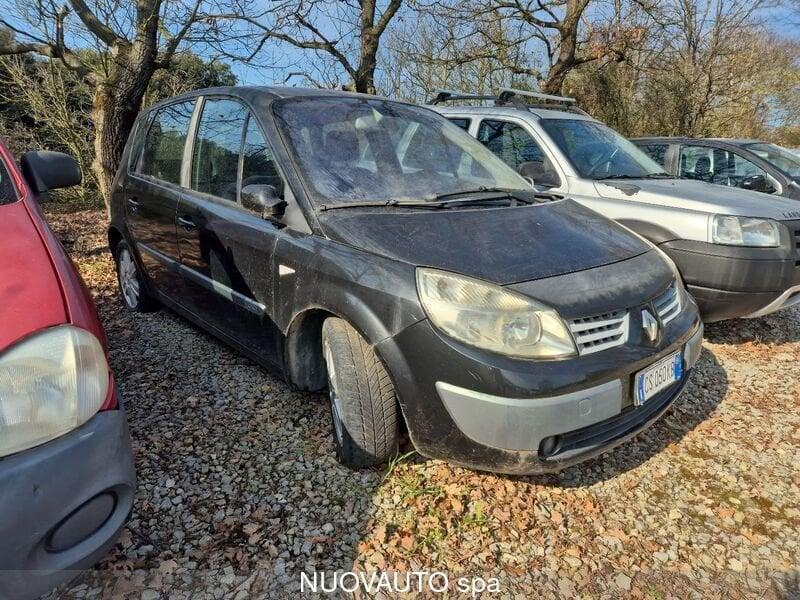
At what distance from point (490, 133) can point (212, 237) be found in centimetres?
298

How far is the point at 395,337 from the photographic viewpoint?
210cm

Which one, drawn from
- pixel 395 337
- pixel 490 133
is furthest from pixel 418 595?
pixel 490 133

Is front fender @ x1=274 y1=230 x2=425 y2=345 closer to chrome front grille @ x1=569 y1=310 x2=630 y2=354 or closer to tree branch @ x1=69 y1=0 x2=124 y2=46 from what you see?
chrome front grille @ x1=569 y1=310 x2=630 y2=354

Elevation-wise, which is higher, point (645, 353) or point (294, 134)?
point (294, 134)

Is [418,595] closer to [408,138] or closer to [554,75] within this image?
[408,138]

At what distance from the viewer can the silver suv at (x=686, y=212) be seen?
11.9 feet

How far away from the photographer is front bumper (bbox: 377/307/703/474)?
1960 millimetres

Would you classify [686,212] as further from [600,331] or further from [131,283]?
[131,283]

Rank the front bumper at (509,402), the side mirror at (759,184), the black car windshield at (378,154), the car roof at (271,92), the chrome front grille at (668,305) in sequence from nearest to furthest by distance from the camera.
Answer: the front bumper at (509,402)
the chrome front grille at (668,305)
the black car windshield at (378,154)
the car roof at (271,92)
the side mirror at (759,184)

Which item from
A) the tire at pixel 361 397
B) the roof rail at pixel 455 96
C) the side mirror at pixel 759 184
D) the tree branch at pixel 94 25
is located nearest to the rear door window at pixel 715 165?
the side mirror at pixel 759 184

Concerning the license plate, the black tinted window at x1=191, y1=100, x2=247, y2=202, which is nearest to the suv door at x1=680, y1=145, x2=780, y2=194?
the license plate

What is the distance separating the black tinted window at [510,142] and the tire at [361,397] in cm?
290

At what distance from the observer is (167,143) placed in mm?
3861

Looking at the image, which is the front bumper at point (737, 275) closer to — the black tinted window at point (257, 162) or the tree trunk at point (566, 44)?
the black tinted window at point (257, 162)
